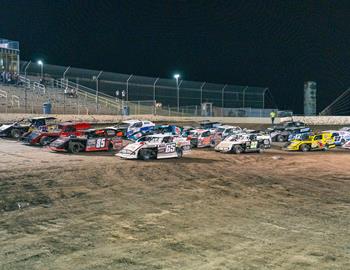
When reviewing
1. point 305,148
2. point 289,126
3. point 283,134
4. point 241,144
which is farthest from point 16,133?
point 289,126

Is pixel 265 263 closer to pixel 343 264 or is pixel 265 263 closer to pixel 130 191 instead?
pixel 343 264

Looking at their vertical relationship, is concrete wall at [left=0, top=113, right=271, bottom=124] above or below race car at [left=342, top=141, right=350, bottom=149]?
above

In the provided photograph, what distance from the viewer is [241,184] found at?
12828 mm

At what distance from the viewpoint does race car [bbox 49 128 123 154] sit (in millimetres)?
20172

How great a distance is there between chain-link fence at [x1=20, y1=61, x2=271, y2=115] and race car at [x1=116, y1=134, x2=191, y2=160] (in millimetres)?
→ 20457

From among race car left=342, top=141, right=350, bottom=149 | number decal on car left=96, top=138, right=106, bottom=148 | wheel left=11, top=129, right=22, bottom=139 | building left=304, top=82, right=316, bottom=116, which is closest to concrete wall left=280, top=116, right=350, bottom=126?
building left=304, top=82, right=316, bottom=116

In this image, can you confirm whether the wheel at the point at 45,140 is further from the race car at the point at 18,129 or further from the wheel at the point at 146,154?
the wheel at the point at 146,154

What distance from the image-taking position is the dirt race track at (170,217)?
609 centimetres

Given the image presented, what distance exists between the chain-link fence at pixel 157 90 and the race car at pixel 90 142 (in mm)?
17916

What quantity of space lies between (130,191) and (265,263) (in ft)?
19.7

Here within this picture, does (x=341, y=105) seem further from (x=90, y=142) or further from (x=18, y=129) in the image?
(x=90, y=142)

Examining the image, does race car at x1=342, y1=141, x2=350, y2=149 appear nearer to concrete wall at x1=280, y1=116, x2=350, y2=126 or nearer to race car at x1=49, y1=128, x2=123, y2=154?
race car at x1=49, y1=128, x2=123, y2=154

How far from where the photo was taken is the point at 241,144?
2256 cm

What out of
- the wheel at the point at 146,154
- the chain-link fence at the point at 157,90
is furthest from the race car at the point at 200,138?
the chain-link fence at the point at 157,90
